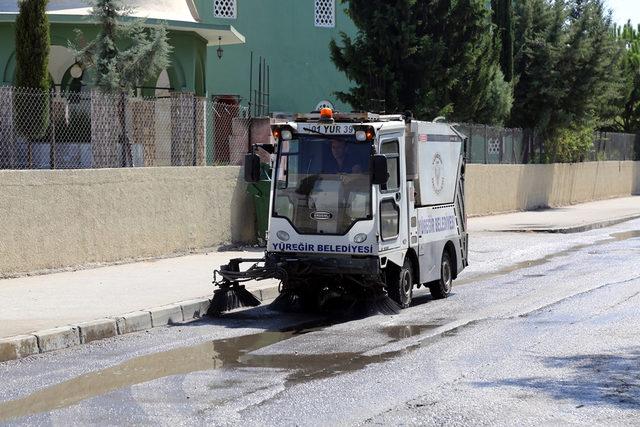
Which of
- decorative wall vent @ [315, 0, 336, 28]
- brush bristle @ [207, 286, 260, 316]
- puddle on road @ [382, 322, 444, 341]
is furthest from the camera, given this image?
decorative wall vent @ [315, 0, 336, 28]

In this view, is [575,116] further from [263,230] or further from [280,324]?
[280,324]

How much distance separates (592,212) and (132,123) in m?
21.9

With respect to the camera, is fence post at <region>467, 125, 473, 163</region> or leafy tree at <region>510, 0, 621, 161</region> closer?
fence post at <region>467, 125, 473, 163</region>

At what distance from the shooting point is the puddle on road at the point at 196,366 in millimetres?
8516

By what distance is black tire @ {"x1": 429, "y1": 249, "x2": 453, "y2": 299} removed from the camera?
1547cm

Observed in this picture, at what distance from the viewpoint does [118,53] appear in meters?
23.7

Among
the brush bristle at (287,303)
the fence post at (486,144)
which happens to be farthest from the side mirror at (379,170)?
the fence post at (486,144)

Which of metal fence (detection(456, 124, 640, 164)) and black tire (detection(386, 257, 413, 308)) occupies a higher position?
metal fence (detection(456, 124, 640, 164))

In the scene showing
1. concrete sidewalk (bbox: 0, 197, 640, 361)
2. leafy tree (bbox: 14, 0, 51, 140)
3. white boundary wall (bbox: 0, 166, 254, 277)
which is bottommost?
concrete sidewalk (bbox: 0, 197, 640, 361)

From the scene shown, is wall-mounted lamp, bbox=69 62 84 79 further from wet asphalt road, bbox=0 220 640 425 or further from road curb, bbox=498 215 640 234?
wet asphalt road, bbox=0 220 640 425

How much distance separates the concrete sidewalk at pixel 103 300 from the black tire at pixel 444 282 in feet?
7.34

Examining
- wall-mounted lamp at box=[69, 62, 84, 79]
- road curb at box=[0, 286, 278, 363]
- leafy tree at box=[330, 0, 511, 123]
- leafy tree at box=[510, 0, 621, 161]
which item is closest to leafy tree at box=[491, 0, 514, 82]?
leafy tree at box=[510, 0, 621, 161]

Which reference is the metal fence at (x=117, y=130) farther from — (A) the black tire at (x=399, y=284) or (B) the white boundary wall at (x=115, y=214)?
(A) the black tire at (x=399, y=284)

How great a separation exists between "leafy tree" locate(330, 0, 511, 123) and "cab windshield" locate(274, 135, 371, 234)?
16002 millimetres
